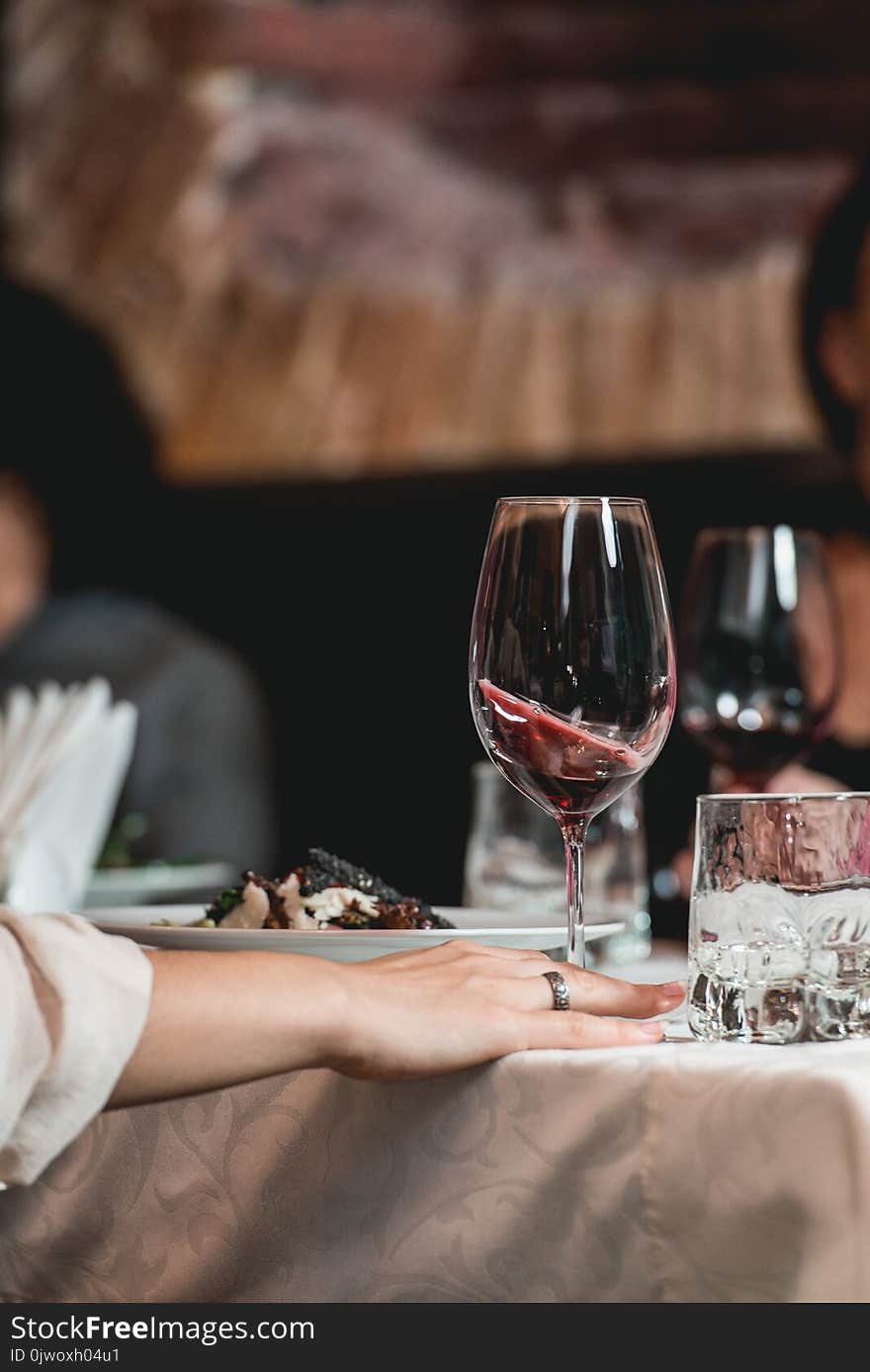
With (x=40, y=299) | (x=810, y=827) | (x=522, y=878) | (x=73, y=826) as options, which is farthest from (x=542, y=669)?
(x=40, y=299)

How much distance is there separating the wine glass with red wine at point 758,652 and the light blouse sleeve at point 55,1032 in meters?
0.57

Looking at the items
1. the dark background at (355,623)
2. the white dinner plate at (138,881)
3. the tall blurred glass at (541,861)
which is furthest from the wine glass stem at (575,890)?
the dark background at (355,623)

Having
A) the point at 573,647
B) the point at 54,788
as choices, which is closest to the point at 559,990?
the point at 573,647

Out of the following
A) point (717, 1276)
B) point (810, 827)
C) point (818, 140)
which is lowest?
point (717, 1276)

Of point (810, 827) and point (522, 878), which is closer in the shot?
point (810, 827)

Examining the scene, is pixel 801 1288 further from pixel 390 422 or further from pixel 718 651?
pixel 390 422

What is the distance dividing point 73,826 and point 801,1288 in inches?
27.9

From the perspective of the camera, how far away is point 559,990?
664 mm

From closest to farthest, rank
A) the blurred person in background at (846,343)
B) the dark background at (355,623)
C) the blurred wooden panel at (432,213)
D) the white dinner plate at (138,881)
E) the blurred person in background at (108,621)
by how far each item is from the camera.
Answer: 1. the white dinner plate at (138,881)
2. the blurred person in background at (846,343)
3. the blurred wooden panel at (432,213)
4. the blurred person in background at (108,621)
5. the dark background at (355,623)

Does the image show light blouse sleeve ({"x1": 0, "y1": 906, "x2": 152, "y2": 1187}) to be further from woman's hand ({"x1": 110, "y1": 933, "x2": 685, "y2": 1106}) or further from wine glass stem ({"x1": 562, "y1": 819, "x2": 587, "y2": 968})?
wine glass stem ({"x1": 562, "y1": 819, "x2": 587, "y2": 968})

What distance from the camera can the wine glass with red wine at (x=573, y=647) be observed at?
2.20ft

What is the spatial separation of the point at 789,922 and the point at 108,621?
244cm

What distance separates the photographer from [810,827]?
2.15ft

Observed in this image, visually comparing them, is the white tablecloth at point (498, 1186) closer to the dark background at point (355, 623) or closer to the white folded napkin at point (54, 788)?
the white folded napkin at point (54, 788)
